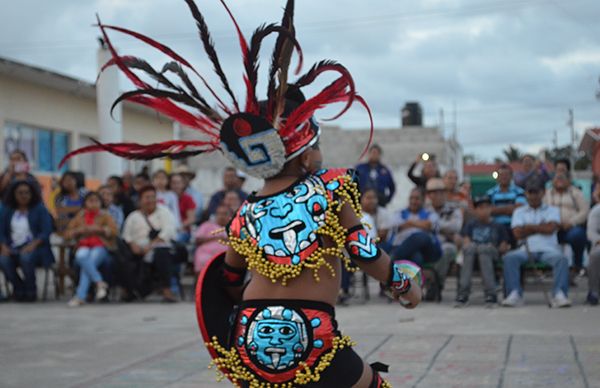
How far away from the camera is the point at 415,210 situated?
12141mm

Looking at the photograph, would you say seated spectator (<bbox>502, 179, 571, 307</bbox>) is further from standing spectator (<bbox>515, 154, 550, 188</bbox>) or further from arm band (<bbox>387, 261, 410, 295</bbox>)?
arm band (<bbox>387, 261, 410, 295</bbox>)

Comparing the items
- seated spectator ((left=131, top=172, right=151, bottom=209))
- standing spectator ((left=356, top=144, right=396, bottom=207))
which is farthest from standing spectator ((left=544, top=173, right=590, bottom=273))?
seated spectator ((left=131, top=172, right=151, bottom=209))

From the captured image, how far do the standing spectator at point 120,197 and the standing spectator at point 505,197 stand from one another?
18.2 ft

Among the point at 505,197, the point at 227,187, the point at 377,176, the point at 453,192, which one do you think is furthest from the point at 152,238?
the point at 505,197

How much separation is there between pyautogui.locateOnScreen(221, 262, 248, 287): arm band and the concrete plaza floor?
8.55 feet

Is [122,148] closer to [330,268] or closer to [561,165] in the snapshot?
[330,268]

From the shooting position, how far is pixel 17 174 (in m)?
13.3

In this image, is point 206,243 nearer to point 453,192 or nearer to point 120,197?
point 120,197

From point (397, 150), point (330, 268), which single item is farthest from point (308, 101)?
point (397, 150)

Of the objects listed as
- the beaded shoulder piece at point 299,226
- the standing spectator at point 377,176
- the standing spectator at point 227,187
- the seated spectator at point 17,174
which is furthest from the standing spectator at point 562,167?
the beaded shoulder piece at point 299,226

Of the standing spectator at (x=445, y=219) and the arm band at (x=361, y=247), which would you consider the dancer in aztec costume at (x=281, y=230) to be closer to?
the arm band at (x=361, y=247)

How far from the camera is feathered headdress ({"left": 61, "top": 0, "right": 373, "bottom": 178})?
3.81m

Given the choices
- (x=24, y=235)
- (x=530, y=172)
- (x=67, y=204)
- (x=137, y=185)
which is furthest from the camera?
(x=137, y=185)

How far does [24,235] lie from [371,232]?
503 centimetres
